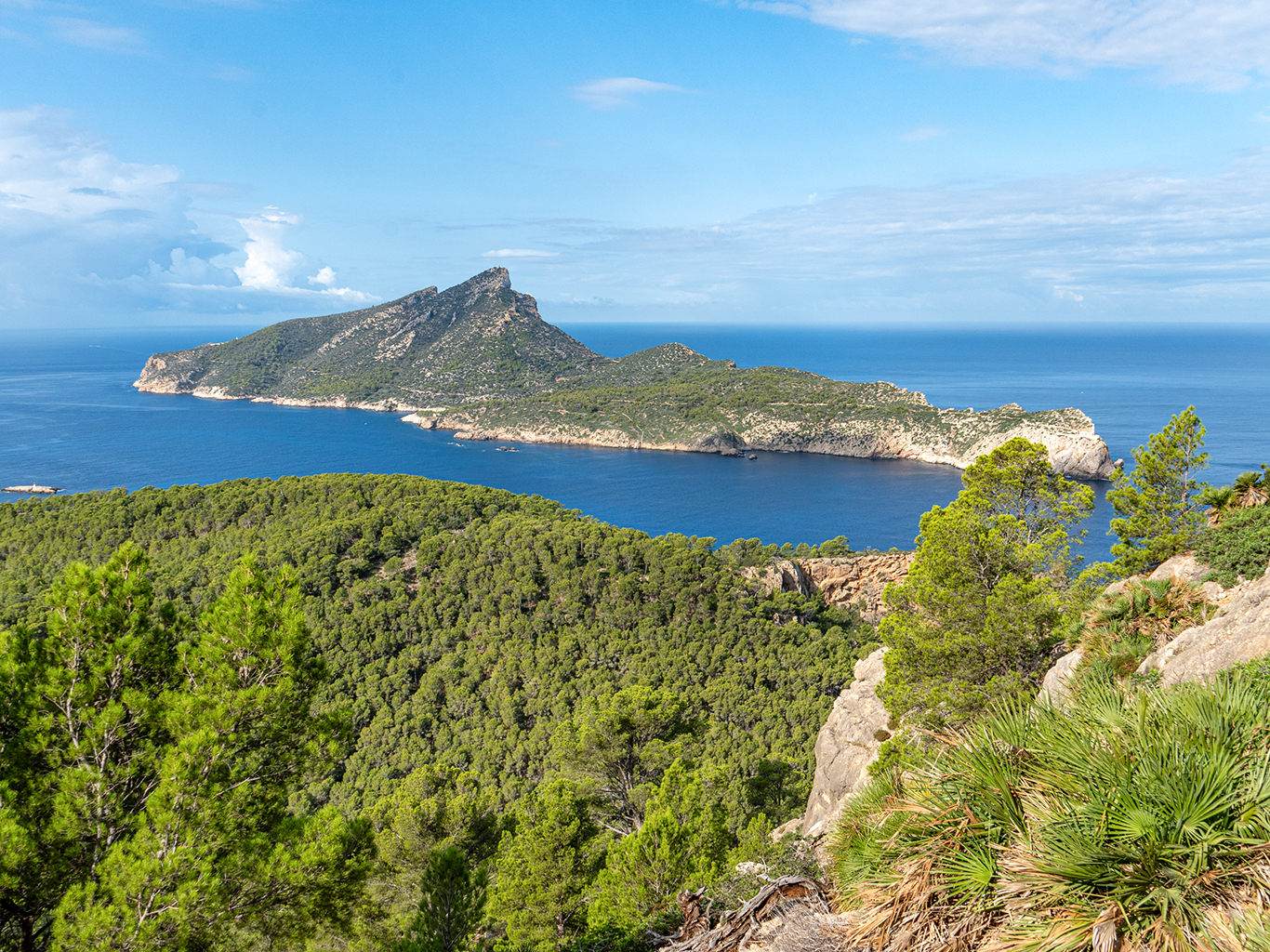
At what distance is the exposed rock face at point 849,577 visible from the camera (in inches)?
1934

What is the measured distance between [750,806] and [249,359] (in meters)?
205

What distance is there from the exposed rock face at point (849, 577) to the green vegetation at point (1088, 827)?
142 ft

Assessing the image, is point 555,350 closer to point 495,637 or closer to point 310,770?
point 495,637

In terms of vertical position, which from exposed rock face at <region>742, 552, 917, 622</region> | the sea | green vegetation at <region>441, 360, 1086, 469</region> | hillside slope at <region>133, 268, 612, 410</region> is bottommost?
exposed rock face at <region>742, 552, 917, 622</region>

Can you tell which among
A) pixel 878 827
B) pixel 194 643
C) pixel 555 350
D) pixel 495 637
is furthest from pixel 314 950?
pixel 555 350

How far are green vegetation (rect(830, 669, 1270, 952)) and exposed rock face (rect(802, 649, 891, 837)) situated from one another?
12332mm

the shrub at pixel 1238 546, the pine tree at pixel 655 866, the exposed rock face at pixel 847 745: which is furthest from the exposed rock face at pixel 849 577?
the shrub at pixel 1238 546

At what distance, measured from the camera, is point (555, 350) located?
192 metres

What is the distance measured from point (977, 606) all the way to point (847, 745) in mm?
5968

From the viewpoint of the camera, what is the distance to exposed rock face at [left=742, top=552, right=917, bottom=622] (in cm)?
4912

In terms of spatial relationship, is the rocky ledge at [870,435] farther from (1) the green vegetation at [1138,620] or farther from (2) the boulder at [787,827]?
(1) the green vegetation at [1138,620]

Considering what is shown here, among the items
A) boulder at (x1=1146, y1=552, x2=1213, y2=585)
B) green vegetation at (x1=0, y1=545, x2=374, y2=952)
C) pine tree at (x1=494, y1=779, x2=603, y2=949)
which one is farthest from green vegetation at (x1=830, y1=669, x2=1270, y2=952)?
pine tree at (x1=494, y1=779, x2=603, y2=949)

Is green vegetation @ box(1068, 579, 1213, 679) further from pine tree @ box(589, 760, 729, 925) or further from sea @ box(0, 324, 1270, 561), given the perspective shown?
sea @ box(0, 324, 1270, 561)

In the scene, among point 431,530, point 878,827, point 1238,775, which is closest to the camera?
point 1238,775
